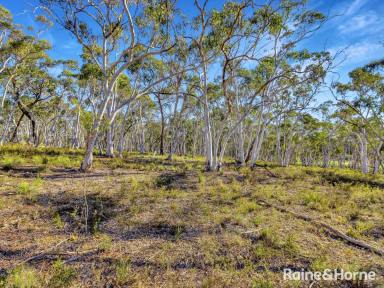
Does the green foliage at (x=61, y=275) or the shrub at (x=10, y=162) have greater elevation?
the shrub at (x=10, y=162)

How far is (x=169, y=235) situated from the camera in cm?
484

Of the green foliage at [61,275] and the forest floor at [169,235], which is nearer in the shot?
the green foliage at [61,275]

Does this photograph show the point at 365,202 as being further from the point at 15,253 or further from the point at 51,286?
the point at 15,253

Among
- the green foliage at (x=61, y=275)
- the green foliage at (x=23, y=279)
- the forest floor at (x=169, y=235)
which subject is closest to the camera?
the green foliage at (x=23, y=279)

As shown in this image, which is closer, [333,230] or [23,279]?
[23,279]

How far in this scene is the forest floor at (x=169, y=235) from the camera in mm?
3393

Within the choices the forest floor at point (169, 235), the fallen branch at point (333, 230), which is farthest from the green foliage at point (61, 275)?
the fallen branch at point (333, 230)

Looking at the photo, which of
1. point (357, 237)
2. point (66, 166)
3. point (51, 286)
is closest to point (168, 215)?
A: point (51, 286)

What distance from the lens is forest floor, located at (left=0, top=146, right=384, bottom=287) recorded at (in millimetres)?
3393

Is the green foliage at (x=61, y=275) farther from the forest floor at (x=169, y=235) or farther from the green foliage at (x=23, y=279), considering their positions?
the green foliage at (x=23, y=279)

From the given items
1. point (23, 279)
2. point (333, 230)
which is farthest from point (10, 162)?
point (333, 230)

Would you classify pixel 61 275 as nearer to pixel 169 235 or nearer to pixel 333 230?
pixel 169 235

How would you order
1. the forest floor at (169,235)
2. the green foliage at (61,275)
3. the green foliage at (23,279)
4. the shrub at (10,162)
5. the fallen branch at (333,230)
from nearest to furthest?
the green foliage at (23,279), the green foliage at (61,275), the forest floor at (169,235), the fallen branch at (333,230), the shrub at (10,162)

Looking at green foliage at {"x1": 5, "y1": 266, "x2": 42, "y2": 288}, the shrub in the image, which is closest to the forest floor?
green foliage at {"x1": 5, "y1": 266, "x2": 42, "y2": 288}
